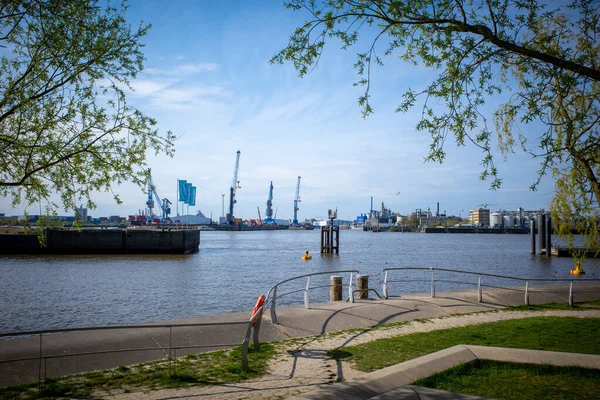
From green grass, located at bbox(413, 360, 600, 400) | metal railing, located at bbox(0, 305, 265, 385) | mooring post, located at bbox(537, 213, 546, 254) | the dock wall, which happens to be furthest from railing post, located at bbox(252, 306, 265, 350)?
mooring post, located at bbox(537, 213, 546, 254)

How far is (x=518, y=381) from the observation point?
7.46 m

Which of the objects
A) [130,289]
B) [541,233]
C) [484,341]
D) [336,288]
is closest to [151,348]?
[484,341]

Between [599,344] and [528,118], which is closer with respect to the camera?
[528,118]

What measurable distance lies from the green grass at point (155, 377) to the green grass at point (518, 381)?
3.65m

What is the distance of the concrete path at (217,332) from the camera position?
973 cm

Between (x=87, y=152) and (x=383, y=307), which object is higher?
(x=87, y=152)

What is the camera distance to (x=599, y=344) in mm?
10438

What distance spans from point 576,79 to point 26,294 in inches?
1349

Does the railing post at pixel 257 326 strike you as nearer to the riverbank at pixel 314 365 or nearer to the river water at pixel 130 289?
the riverbank at pixel 314 365

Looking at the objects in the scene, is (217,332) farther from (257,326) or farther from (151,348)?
(151,348)

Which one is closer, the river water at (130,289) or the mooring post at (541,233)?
the river water at (130,289)

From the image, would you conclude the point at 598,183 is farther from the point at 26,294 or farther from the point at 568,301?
the point at 26,294

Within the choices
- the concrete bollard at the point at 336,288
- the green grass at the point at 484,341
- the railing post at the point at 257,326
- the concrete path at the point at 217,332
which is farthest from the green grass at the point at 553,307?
the railing post at the point at 257,326

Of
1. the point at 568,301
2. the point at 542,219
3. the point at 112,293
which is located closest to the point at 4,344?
the point at 568,301
